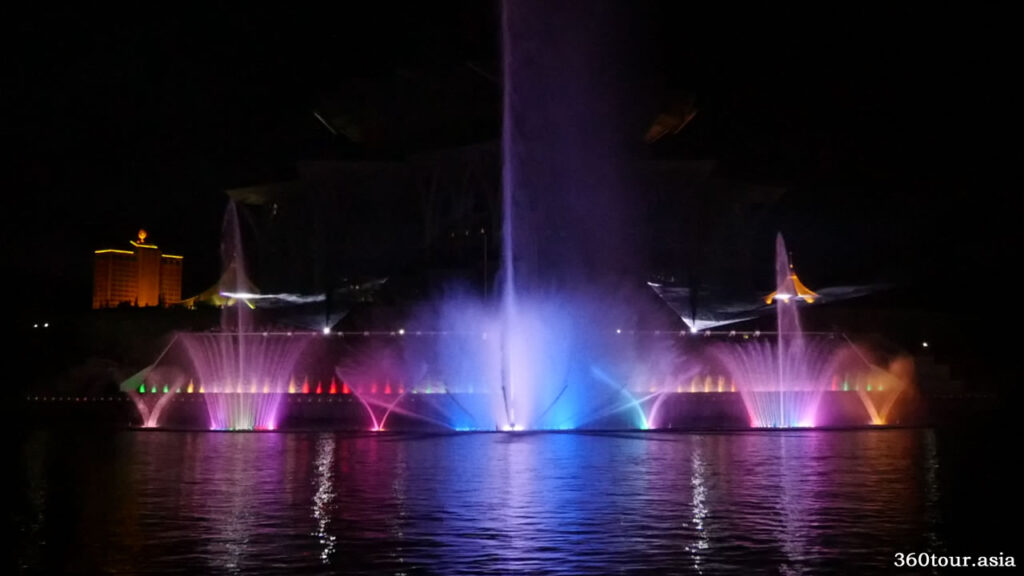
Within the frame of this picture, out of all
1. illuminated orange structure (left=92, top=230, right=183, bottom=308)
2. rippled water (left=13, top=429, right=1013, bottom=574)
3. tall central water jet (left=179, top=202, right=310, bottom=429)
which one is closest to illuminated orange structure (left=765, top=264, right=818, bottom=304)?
tall central water jet (left=179, top=202, right=310, bottom=429)

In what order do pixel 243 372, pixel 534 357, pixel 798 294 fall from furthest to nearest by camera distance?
pixel 798 294 < pixel 243 372 < pixel 534 357

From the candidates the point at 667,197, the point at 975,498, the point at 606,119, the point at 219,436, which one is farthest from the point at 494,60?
the point at 975,498

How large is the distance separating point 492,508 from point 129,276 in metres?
38.5

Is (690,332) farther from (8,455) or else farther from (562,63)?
(8,455)

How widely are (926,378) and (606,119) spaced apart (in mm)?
19469

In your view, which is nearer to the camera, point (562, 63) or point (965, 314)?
point (965, 314)

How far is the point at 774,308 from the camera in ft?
109

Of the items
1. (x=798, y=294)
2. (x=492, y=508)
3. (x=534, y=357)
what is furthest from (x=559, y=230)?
(x=492, y=508)

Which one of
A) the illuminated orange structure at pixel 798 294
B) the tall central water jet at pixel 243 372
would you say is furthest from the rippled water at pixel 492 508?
the illuminated orange structure at pixel 798 294

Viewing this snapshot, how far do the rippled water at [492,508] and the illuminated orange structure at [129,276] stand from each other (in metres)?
31.0

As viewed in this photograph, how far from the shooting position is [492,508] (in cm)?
841

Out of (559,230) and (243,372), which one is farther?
(559,230)

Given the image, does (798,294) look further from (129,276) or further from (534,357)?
(129,276)

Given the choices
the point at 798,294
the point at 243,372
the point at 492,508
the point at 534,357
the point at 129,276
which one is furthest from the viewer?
the point at 129,276
